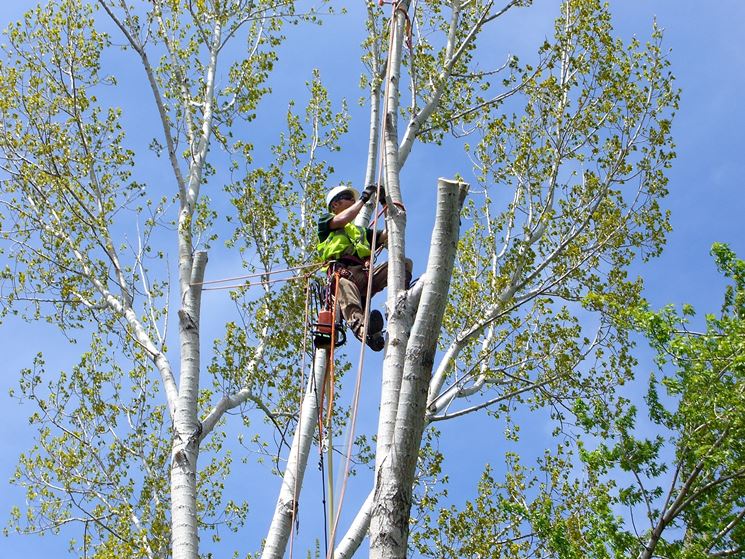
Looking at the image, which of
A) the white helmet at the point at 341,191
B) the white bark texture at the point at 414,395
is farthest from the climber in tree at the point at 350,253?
the white bark texture at the point at 414,395

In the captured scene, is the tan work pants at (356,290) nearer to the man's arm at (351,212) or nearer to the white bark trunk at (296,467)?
the man's arm at (351,212)

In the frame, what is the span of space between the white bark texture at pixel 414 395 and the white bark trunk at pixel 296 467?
342cm

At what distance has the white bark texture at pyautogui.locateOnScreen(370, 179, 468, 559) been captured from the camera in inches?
191

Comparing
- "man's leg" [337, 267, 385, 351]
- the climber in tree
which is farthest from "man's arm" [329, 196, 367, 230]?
"man's leg" [337, 267, 385, 351]

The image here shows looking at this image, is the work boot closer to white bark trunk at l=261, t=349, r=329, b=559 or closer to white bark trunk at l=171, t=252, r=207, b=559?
white bark trunk at l=261, t=349, r=329, b=559

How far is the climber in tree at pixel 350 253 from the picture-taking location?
8234 mm

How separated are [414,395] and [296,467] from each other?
3729 millimetres

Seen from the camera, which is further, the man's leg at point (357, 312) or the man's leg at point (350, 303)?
the man's leg at point (350, 303)

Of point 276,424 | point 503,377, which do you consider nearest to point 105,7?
point 276,424

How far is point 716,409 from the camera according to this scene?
1052 cm

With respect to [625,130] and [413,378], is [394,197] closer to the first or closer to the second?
[413,378]

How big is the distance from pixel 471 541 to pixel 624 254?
3.51m

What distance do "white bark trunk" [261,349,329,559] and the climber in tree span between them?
0.81m

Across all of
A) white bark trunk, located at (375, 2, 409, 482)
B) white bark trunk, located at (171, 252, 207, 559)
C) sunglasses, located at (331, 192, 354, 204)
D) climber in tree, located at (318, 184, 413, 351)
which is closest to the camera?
white bark trunk, located at (375, 2, 409, 482)
